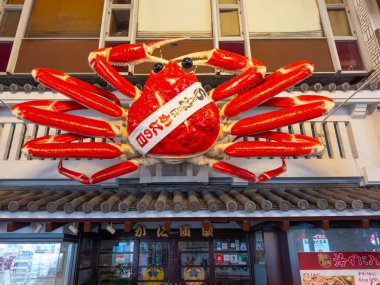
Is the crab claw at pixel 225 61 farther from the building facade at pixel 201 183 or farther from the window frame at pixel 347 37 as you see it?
the window frame at pixel 347 37

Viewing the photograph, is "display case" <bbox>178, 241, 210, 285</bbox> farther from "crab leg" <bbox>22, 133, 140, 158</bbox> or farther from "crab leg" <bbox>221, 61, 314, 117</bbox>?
"crab leg" <bbox>221, 61, 314, 117</bbox>

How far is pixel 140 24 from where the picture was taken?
604cm

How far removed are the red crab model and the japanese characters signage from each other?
0.4 inches

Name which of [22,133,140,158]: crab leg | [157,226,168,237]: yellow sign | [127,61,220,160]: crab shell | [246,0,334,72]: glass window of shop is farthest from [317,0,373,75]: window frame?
[22,133,140,158]: crab leg

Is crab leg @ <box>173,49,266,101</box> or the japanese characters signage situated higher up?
crab leg @ <box>173,49,266,101</box>

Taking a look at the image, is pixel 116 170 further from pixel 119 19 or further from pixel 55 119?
pixel 119 19

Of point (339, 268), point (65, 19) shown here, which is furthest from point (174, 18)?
point (339, 268)

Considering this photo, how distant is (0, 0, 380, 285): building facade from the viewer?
3.34 m

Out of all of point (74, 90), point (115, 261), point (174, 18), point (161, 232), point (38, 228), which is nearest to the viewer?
point (74, 90)

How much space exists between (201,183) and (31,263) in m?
2.69

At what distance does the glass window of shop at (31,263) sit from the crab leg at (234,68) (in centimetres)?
313

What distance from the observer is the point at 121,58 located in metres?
3.35

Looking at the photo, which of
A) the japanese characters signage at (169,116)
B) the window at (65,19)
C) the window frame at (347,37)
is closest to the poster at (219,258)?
the japanese characters signage at (169,116)

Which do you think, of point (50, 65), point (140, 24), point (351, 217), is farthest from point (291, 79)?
point (50, 65)
